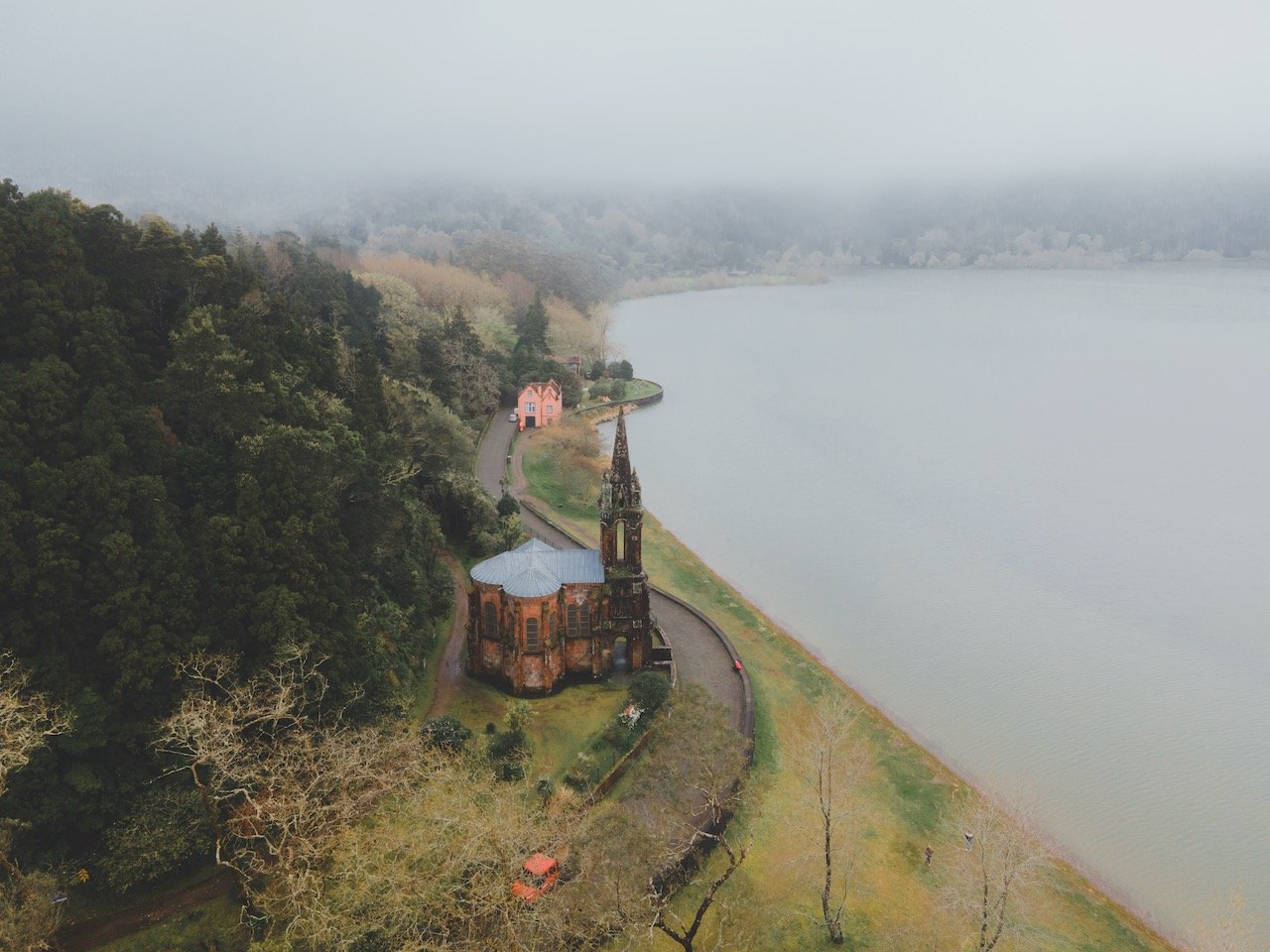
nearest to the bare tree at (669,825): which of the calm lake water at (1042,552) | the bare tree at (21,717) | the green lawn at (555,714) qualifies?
the green lawn at (555,714)

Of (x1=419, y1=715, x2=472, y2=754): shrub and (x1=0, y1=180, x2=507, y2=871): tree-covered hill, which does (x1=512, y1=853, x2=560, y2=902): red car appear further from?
(x1=0, y1=180, x2=507, y2=871): tree-covered hill

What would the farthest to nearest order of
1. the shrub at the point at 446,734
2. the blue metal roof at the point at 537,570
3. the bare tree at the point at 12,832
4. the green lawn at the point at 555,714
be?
the blue metal roof at the point at 537,570 < the green lawn at the point at 555,714 < the shrub at the point at 446,734 < the bare tree at the point at 12,832

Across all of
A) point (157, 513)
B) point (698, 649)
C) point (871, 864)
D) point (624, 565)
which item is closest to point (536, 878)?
point (871, 864)

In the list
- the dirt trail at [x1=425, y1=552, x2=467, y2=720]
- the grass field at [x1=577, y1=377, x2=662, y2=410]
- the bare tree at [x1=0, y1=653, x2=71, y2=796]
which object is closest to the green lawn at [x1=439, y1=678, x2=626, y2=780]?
the dirt trail at [x1=425, y1=552, x2=467, y2=720]

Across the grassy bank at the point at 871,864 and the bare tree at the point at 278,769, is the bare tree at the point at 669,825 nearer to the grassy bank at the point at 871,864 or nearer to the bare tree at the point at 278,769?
the grassy bank at the point at 871,864

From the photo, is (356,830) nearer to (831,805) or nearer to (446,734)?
(446,734)

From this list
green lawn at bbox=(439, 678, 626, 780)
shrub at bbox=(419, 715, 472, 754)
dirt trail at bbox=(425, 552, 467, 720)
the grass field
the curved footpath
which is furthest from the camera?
the grass field

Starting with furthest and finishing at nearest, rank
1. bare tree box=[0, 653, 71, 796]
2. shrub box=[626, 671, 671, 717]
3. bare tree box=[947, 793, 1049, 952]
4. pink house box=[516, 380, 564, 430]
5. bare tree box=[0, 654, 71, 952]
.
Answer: pink house box=[516, 380, 564, 430], shrub box=[626, 671, 671, 717], bare tree box=[947, 793, 1049, 952], bare tree box=[0, 653, 71, 796], bare tree box=[0, 654, 71, 952]
